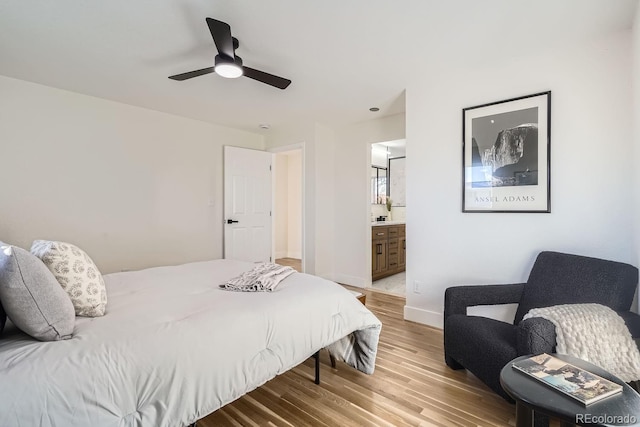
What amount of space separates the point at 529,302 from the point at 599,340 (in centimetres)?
62

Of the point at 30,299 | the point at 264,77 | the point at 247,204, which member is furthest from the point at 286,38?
the point at 247,204

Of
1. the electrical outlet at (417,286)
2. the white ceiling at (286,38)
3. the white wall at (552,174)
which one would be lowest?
the electrical outlet at (417,286)

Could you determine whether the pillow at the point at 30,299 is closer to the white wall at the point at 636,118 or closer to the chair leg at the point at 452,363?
the chair leg at the point at 452,363

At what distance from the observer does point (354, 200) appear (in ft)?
14.6

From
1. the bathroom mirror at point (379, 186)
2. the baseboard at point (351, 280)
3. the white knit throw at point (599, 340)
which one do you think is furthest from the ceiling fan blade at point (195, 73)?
the bathroom mirror at point (379, 186)

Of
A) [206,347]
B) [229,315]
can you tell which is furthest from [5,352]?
[229,315]

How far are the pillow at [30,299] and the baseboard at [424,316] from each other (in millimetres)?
2711

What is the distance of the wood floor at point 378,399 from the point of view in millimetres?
1587

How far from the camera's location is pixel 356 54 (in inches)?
94.2

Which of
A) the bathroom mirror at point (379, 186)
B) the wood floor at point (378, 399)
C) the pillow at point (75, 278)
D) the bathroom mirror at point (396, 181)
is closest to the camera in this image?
the pillow at point (75, 278)

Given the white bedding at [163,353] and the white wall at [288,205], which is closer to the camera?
the white bedding at [163,353]

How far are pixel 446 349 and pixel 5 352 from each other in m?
2.26

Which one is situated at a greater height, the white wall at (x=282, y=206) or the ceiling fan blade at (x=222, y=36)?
the ceiling fan blade at (x=222, y=36)

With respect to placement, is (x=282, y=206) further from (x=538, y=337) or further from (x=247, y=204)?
(x=538, y=337)
